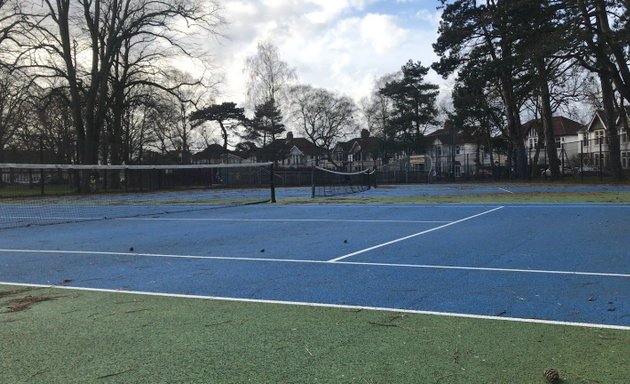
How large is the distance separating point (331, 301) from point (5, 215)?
1947cm

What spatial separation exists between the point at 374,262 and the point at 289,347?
3.95 m

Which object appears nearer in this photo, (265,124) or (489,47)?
(489,47)

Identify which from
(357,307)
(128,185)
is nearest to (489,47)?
(128,185)

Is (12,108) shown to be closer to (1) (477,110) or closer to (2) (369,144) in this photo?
(1) (477,110)

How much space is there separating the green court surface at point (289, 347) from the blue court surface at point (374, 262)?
21.8 inches

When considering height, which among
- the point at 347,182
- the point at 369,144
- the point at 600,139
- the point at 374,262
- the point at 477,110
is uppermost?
the point at 477,110

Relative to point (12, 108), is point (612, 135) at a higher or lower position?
lower

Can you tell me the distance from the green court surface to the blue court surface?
554mm

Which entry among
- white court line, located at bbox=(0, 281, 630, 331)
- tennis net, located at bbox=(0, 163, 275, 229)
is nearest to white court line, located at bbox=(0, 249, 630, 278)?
white court line, located at bbox=(0, 281, 630, 331)

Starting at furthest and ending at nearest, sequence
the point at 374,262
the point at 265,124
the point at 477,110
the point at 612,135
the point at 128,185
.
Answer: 1. the point at 265,124
2. the point at 477,110
3. the point at 128,185
4. the point at 612,135
5. the point at 374,262

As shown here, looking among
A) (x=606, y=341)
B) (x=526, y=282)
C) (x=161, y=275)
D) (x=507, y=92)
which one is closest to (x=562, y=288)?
(x=526, y=282)

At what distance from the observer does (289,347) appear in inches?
154

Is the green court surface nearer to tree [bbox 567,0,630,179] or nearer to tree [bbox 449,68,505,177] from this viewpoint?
tree [bbox 567,0,630,179]

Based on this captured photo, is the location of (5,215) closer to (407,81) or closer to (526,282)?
(526,282)
